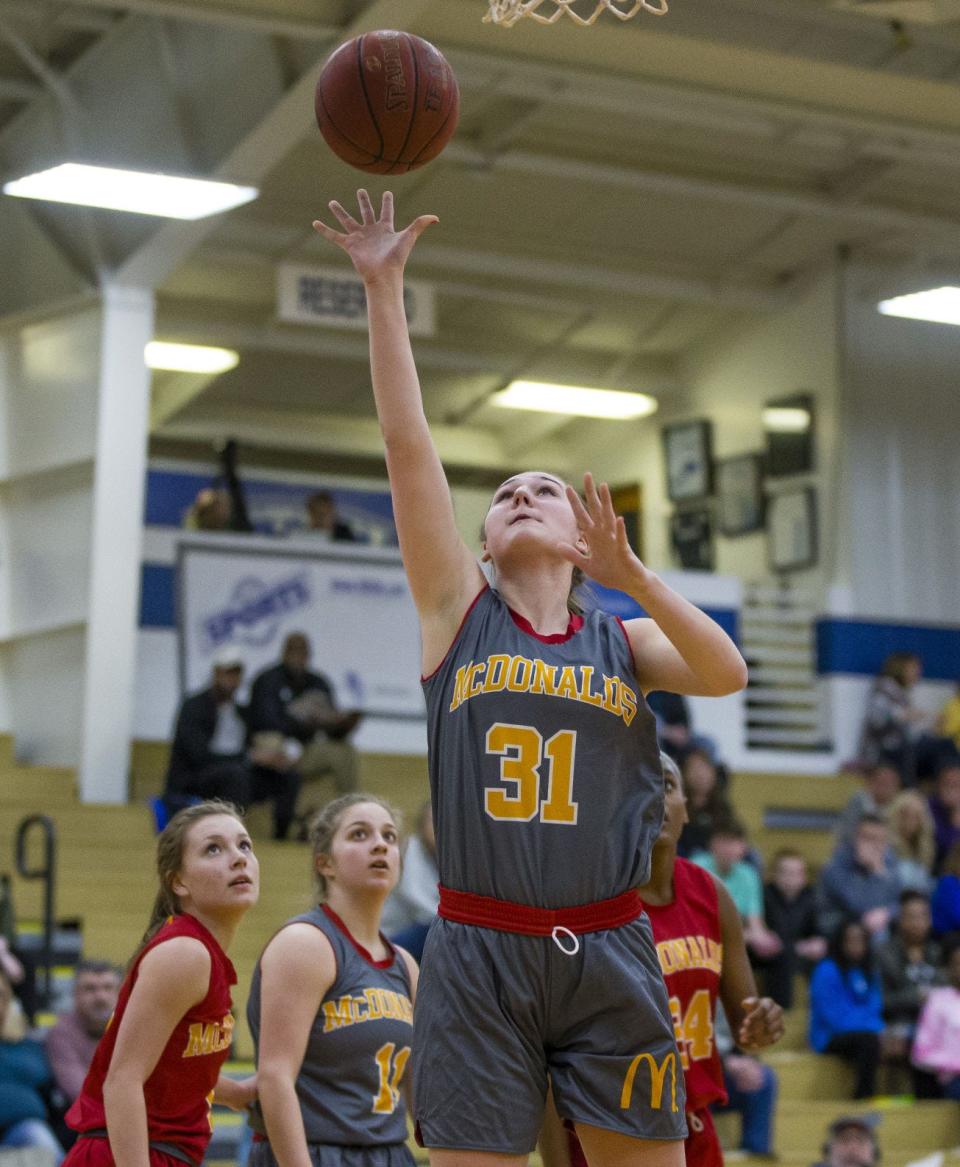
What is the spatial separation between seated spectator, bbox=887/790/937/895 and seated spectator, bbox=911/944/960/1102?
1691 millimetres

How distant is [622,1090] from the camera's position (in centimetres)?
342

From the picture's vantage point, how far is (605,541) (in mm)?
3418

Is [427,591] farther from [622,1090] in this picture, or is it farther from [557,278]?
[557,278]

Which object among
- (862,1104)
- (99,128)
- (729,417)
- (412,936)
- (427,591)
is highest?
(99,128)

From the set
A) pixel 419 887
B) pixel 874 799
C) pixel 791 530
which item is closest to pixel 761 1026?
pixel 419 887

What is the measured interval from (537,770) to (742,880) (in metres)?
7.89

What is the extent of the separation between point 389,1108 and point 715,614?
11.9 metres

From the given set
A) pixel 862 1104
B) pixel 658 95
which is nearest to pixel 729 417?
pixel 658 95

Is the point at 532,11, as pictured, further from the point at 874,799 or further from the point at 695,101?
the point at 874,799

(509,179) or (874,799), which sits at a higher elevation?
(509,179)

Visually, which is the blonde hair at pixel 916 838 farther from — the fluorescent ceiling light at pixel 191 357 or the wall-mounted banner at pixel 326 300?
the fluorescent ceiling light at pixel 191 357

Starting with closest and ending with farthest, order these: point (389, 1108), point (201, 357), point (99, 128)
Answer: point (389, 1108)
point (99, 128)
point (201, 357)

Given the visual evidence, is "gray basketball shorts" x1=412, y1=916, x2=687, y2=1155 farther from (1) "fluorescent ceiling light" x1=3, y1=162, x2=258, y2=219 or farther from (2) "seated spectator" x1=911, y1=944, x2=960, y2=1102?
(1) "fluorescent ceiling light" x1=3, y1=162, x2=258, y2=219

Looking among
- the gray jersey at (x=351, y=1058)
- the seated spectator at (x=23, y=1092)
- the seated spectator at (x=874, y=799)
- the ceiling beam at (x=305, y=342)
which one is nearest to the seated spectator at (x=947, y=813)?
the seated spectator at (x=874, y=799)
